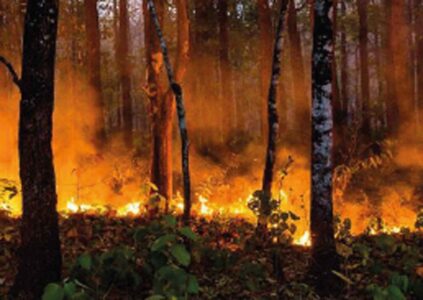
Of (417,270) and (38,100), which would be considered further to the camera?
(417,270)

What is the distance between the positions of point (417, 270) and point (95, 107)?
1563cm

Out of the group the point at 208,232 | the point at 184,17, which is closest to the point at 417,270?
the point at 208,232

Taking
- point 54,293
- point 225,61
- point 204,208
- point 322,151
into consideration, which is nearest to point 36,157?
point 54,293

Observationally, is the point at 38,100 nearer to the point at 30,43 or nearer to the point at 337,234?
the point at 30,43

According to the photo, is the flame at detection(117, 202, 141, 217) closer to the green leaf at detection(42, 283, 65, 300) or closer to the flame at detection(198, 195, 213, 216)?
the flame at detection(198, 195, 213, 216)

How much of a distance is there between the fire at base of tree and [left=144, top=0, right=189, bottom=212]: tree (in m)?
0.03

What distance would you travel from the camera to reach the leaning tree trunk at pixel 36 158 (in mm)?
6438

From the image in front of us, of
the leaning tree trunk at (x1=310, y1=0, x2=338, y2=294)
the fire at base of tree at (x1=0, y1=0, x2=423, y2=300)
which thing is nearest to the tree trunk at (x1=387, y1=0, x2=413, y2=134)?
the fire at base of tree at (x1=0, y1=0, x2=423, y2=300)

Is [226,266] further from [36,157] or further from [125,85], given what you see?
[125,85]

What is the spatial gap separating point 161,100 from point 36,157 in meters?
6.25

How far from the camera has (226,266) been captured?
25.1ft

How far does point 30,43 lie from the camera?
6492 millimetres

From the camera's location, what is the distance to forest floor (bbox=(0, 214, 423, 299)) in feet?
21.5

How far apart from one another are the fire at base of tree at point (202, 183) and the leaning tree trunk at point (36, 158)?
2 centimetres
